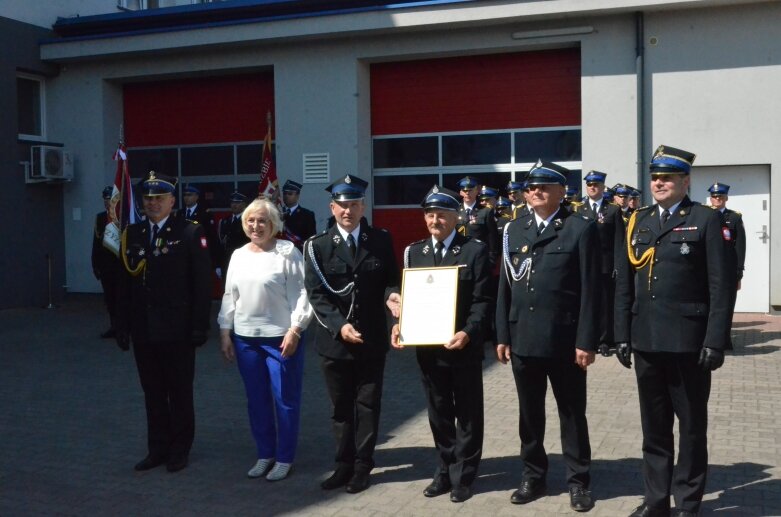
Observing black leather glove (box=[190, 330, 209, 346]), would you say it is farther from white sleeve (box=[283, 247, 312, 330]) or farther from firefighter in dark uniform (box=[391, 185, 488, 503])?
firefighter in dark uniform (box=[391, 185, 488, 503])

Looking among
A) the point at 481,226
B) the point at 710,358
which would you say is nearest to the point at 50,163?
the point at 481,226

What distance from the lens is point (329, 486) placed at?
580 centimetres

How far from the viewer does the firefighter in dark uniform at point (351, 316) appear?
577 cm

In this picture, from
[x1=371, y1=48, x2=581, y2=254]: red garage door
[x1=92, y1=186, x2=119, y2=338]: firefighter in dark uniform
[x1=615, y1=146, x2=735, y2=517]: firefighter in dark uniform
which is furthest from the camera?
[x1=371, y1=48, x2=581, y2=254]: red garage door

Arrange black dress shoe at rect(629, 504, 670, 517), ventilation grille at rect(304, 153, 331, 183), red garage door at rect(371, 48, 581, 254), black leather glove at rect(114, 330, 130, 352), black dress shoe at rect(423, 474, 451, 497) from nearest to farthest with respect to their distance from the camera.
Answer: black dress shoe at rect(629, 504, 670, 517), black dress shoe at rect(423, 474, 451, 497), black leather glove at rect(114, 330, 130, 352), red garage door at rect(371, 48, 581, 254), ventilation grille at rect(304, 153, 331, 183)

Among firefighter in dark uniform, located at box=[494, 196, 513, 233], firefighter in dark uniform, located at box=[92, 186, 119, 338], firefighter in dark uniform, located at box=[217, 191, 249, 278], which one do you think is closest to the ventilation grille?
firefighter in dark uniform, located at box=[217, 191, 249, 278]

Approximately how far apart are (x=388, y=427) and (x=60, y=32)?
44.9 ft

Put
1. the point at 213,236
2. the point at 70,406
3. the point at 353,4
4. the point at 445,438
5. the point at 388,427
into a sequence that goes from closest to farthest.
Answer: the point at 445,438 → the point at 388,427 → the point at 70,406 → the point at 213,236 → the point at 353,4

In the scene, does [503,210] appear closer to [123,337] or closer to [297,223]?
[297,223]

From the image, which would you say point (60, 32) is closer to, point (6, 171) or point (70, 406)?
point (6, 171)

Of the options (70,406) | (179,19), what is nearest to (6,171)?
(179,19)

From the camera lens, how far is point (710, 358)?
4.79 m

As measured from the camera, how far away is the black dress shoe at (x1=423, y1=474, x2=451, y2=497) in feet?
18.4

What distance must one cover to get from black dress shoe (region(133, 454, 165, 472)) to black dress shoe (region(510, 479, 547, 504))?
8.41ft
